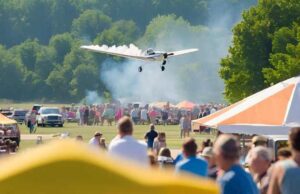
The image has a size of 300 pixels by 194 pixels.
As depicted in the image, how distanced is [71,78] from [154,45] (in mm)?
11754

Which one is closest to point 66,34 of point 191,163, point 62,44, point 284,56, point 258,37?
point 62,44

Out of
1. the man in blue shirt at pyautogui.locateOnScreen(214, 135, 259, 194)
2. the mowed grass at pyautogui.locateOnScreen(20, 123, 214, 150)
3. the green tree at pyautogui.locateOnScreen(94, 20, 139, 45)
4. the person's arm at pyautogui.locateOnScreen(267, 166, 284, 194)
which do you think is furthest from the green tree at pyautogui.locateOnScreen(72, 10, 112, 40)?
the man in blue shirt at pyautogui.locateOnScreen(214, 135, 259, 194)

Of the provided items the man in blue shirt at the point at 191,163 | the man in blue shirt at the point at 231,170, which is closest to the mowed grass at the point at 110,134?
the man in blue shirt at the point at 191,163

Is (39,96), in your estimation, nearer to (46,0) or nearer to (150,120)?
(46,0)

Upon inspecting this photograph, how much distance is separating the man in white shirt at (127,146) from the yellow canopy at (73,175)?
5.96 m

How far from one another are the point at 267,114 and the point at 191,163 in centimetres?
1107

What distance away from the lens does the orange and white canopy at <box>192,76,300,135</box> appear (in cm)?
1975

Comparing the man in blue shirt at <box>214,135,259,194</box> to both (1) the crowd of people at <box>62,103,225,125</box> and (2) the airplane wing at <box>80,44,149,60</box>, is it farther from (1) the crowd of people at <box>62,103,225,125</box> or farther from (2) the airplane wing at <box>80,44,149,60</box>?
(2) the airplane wing at <box>80,44,149,60</box>

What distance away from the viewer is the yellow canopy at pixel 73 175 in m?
3.12

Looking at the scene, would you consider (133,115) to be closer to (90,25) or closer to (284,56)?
(284,56)

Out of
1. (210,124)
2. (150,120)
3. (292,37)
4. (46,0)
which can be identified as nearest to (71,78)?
(46,0)

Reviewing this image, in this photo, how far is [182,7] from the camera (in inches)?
7293

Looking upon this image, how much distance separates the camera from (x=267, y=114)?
66.7 feet

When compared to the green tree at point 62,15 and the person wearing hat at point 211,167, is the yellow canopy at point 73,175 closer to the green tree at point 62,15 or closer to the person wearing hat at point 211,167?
the person wearing hat at point 211,167
